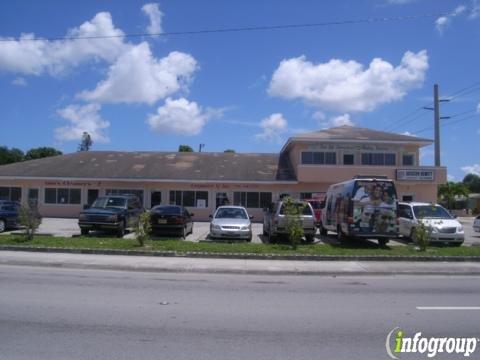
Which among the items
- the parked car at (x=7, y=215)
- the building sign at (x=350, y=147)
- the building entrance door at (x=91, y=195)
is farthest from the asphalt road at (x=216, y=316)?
the building entrance door at (x=91, y=195)

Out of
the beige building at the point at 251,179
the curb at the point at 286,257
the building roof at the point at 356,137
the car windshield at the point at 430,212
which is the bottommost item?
the curb at the point at 286,257

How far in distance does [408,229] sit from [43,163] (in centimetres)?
3074

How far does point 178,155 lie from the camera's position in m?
43.3

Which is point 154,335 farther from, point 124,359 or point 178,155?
point 178,155

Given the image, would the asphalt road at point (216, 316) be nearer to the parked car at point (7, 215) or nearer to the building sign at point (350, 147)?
the parked car at point (7, 215)

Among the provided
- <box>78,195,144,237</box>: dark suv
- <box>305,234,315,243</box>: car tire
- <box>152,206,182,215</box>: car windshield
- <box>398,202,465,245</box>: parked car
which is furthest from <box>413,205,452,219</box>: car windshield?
<box>78,195,144,237</box>: dark suv

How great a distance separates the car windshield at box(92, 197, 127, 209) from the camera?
859 inches

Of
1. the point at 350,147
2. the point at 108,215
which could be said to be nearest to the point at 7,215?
the point at 108,215

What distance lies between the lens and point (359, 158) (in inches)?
1407

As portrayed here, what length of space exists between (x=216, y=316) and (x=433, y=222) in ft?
47.5

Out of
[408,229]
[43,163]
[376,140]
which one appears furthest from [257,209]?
[43,163]

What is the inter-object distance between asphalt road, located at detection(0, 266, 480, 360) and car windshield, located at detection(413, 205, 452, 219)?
8.72 metres

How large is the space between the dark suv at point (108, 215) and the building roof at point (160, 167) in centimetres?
1286

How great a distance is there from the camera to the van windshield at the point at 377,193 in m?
17.7
